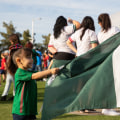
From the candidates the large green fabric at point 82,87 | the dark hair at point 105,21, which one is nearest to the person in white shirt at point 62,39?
the dark hair at point 105,21

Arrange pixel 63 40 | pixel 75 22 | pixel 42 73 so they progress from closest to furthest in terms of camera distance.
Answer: pixel 42 73
pixel 63 40
pixel 75 22

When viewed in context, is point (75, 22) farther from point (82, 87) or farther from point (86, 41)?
point (82, 87)

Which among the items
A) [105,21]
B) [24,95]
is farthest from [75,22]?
[24,95]

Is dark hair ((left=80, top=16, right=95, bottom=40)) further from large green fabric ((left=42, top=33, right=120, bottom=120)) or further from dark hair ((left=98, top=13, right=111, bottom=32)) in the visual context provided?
large green fabric ((left=42, top=33, right=120, bottom=120))

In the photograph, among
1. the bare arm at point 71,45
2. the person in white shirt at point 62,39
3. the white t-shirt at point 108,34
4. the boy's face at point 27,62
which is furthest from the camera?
the person in white shirt at point 62,39

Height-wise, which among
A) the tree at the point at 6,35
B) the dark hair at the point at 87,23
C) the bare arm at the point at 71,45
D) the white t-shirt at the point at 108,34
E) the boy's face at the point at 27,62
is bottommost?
the boy's face at the point at 27,62

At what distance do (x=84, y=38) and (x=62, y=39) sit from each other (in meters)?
0.54

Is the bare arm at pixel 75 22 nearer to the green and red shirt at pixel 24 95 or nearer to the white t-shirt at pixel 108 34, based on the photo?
the white t-shirt at pixel 108 34

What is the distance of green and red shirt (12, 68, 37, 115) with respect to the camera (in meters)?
3.64

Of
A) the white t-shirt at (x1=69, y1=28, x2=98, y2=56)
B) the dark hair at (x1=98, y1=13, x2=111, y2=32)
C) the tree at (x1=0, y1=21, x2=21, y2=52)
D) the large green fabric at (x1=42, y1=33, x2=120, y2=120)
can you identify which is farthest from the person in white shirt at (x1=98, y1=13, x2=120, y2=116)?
the tree at (x1=0, y1=21, x2=21, y2=52)

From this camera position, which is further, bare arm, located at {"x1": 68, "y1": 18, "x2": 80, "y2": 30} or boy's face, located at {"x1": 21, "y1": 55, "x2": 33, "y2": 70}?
bare arm, located at {"x1": 68, "y1": 18, "x2": 80, "y2": 30}

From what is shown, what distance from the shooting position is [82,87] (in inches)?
155

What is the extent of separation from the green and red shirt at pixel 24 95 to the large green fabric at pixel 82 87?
0.33m

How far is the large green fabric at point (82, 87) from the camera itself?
3873 mm
